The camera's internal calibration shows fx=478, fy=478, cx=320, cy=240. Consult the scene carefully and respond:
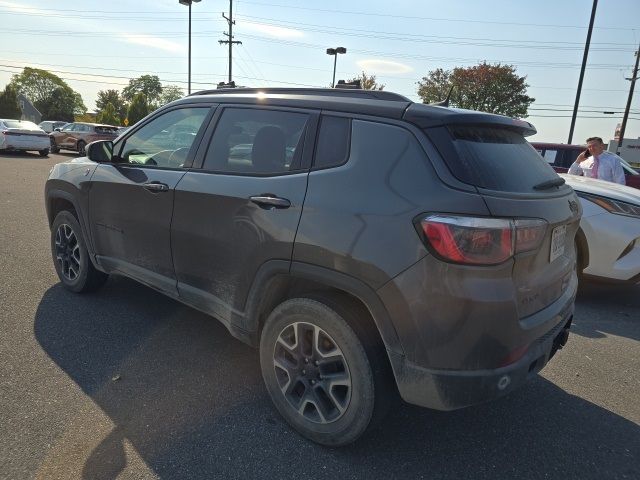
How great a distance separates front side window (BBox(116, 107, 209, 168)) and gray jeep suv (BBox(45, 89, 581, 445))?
3cm

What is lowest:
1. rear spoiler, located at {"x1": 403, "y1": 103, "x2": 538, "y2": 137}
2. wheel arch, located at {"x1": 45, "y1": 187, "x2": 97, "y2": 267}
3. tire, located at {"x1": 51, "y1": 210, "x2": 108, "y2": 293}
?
tire, located at {"x1": 51, "y1": 210, "x2": 108, "y2": 293}

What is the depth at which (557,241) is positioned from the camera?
249cm

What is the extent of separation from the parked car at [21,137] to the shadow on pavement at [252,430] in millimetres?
19704

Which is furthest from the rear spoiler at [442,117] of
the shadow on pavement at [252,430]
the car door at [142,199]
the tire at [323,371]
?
the shadow on pavement at [252,430]

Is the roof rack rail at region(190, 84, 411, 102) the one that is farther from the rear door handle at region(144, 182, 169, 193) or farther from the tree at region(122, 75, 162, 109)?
the tree at region(122, 75, 162, 109)

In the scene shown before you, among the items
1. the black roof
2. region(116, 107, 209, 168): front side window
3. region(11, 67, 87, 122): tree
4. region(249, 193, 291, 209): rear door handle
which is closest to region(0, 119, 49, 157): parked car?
region(116, 107, 209, 168): front side window

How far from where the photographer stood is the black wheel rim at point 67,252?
4.38 metres

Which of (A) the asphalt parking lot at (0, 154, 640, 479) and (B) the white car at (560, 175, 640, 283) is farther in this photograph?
(B) the white car at (560, 175, 640, 283)

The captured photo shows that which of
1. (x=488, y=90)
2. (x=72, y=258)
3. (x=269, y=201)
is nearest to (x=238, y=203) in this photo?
(x=269, y=201)

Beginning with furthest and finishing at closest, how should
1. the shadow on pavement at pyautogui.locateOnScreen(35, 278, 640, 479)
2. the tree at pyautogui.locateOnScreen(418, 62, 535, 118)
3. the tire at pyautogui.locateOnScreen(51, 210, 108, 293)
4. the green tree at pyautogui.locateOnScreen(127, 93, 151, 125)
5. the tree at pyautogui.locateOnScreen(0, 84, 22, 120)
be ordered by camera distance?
the green tree at pyautogui.locateOnScreen(127, 93, 151, 125) → the tree at pyautogui.locateOnScreen(0, 84, 22, 120) → the tree at pyautogui.locateOnScreen(418, 62, 535, 118) → the tire at pyautogui.locateOnScreen(51, 210, 108, 293) → the shadow on pavement at pyautogui.locateOnScreen(35, 278, 640, 479)

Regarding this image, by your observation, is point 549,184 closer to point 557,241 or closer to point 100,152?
point 557,241

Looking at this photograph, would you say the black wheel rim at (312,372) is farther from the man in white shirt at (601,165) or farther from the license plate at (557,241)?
the man in white shirt at (601,165)

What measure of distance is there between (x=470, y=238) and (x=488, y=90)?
147ft

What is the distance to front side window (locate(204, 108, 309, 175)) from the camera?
2.68m
